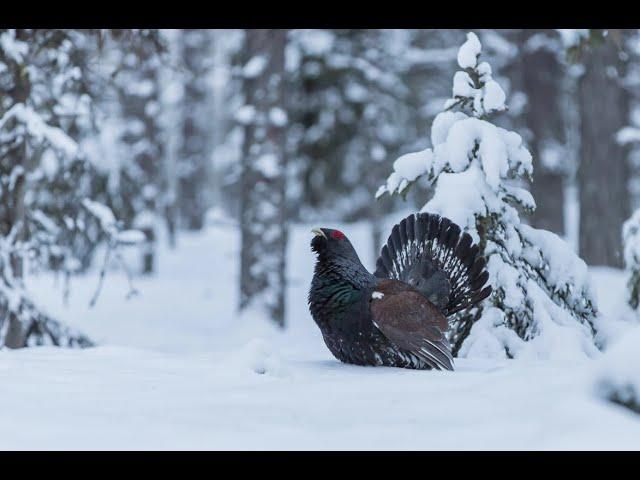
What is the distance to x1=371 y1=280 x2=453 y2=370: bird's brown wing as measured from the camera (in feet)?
16.3

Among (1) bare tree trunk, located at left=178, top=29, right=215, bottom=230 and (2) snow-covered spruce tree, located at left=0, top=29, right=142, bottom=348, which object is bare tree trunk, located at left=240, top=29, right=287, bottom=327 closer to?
(2) snow-covered spruce tree, located at left=0, top=29, right=142, bottom=348

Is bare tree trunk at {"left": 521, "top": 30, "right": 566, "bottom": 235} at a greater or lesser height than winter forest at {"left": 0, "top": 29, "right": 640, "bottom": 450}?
greater

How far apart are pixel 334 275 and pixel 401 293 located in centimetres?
47

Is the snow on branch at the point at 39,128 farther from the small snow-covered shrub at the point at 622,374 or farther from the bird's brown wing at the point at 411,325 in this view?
the small snow-covered shrub at the point at 622,374

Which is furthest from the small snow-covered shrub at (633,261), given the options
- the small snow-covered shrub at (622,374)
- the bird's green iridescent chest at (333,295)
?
the small snow-covered shrub at (622,374)

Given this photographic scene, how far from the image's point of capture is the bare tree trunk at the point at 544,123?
48.8ft

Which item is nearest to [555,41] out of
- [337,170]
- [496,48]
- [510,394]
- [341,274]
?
[496,48]

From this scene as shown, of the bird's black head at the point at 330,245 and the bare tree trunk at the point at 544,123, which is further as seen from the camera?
the bare tree trunk at the point at 544,123

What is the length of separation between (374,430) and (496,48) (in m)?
15.6

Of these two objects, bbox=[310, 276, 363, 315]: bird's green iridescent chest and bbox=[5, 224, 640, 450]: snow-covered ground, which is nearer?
bbox=[5, 224, 640, 450]: snow-covered ground

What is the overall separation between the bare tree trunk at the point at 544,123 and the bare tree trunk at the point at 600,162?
20.6 inches

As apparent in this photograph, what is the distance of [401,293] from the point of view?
17.0ft

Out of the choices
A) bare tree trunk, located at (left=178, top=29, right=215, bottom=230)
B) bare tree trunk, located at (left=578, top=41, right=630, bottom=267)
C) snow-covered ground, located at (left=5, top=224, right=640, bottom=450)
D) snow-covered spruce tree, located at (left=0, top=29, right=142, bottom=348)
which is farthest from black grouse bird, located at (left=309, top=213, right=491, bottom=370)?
bare tree trunk, located at (left=178, top=29, right=215, bottom=230)

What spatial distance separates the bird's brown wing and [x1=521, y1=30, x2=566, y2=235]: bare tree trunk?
10.1 meters
